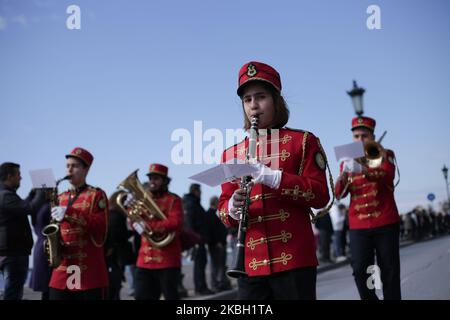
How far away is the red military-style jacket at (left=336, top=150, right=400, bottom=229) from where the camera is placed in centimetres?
637

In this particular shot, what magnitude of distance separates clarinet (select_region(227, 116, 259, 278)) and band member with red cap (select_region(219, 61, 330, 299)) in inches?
1.9

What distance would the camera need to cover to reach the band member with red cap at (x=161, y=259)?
7227 mm

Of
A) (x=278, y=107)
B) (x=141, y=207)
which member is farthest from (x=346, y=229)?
(x=278, y=107)

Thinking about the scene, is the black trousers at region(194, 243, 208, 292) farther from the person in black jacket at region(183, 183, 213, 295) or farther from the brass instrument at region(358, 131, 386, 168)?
the brass instrument at region(358, 131, 386, 168)

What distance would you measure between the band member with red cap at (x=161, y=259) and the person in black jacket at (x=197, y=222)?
3290 mm

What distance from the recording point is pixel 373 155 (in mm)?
6691

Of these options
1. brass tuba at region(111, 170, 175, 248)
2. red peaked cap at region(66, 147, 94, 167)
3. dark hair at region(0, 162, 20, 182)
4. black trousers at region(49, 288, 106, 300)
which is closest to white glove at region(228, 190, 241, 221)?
black trousers at region(49, 288, 106, 300)

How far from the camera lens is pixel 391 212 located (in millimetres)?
6367

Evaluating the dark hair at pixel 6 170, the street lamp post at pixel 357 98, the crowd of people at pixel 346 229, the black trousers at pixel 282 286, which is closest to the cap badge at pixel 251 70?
the black trousers at pixel 282 286

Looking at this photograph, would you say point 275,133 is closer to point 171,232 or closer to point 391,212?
point 391,212

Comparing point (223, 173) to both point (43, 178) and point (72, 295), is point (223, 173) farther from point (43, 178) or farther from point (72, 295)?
point (43, 178)

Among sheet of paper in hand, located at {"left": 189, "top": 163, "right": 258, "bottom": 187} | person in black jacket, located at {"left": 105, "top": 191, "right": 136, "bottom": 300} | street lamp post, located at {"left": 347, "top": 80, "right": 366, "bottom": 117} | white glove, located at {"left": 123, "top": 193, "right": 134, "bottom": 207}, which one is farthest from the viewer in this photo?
street lamp post, located at {"left": 347, "top": 80, "right": 366, "bottom": 117}
